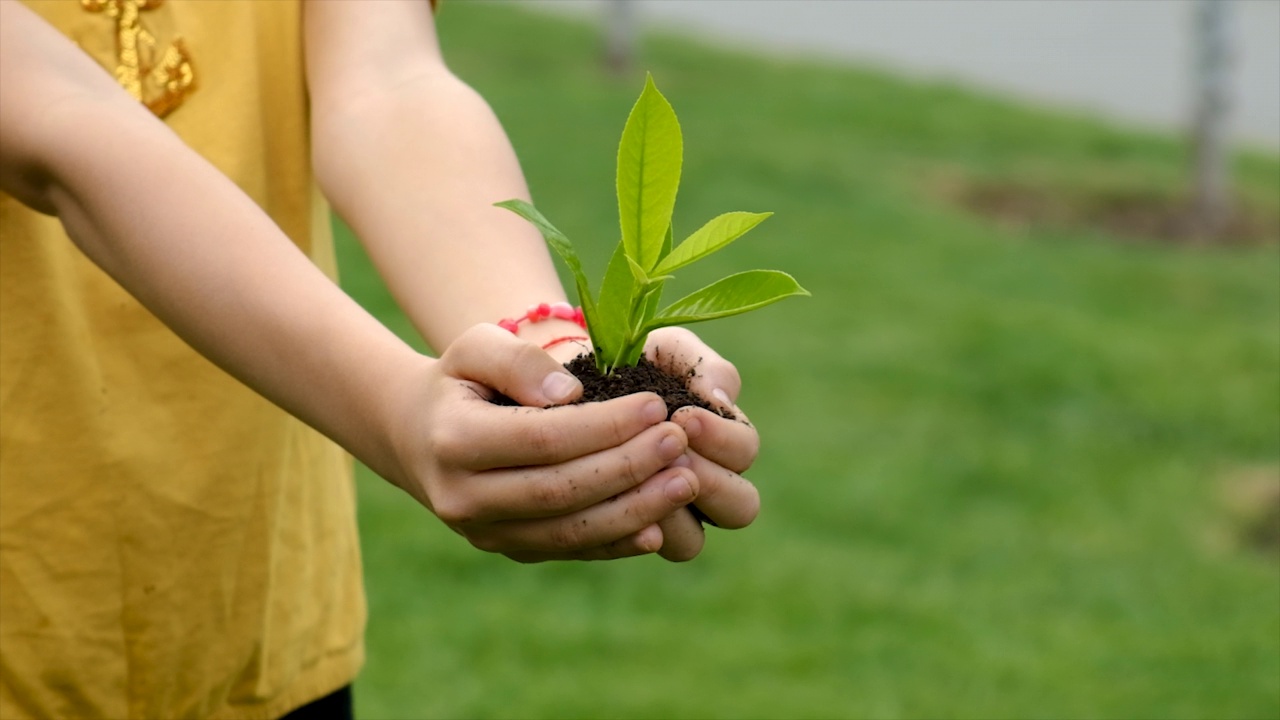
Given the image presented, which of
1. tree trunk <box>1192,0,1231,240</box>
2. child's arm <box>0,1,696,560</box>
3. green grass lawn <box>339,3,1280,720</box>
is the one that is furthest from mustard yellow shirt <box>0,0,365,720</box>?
tree trunk <box>1192,0,1231,240</box>

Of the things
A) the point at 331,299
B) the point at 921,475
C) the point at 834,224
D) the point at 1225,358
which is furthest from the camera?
the point at 834,224

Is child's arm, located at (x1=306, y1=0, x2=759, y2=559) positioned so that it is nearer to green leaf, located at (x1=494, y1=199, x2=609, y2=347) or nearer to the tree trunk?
green leaf, located at (x1=494, y1=199, x2=609, y2=347)

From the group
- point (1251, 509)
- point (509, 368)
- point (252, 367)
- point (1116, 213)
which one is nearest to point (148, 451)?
point (252, 367)

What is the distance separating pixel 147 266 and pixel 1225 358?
5125 millimetres

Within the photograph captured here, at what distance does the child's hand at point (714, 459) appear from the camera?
129 cm

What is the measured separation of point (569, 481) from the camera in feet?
3.96

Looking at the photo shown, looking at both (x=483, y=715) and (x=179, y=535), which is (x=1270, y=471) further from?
(x=179, y=535)

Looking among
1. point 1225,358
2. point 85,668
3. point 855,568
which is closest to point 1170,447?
point 1225,358

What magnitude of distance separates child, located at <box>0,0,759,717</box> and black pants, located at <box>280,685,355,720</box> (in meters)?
0.03

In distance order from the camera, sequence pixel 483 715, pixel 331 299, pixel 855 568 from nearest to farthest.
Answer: pixel 331 299
pixel 483 715
pixel 855 568

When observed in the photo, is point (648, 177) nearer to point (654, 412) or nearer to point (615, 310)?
point (615, 310)

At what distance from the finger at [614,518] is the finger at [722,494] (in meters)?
0.03

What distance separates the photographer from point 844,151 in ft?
27.3

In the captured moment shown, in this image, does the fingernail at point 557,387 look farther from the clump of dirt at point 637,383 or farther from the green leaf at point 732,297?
the green leaf at point 732,297
